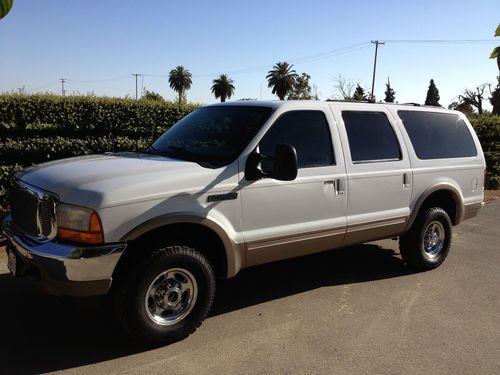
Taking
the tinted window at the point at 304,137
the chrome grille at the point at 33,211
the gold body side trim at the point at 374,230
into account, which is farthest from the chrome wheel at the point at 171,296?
the gold body side trim at the point at 374,230

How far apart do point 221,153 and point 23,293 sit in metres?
2.41

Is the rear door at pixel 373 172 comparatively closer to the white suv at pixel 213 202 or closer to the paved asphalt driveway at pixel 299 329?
the white suv at pixel 213 202

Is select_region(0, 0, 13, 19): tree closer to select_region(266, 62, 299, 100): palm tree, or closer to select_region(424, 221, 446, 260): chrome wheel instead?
select_region(424, 221, 446, 260): chrome wheel

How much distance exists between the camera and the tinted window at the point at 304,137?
436 cm

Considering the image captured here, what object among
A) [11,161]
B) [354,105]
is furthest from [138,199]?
[11,161]

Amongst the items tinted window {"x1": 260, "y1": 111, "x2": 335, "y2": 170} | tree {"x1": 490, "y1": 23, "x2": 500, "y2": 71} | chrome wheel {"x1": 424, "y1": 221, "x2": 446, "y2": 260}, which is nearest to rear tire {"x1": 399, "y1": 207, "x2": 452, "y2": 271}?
chrome wheel {"x1": 424, "y1": 221, "x2": 446, "y2": 260}

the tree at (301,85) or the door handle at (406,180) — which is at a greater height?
the tree at (301,85)

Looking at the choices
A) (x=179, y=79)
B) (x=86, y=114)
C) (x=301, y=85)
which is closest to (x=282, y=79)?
(x=301, y=85)

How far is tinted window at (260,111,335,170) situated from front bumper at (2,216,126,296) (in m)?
1.62

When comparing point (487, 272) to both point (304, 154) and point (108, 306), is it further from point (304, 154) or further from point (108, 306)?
point (108, 306)

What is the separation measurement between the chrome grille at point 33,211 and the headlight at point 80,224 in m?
0.11

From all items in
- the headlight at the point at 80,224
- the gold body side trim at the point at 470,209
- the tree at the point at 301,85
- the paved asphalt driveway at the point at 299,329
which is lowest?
the paved asphalt driveway at the point at 299,329

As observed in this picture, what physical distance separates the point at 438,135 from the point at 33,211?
15.0 feet

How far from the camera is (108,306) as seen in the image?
12.2 feet
